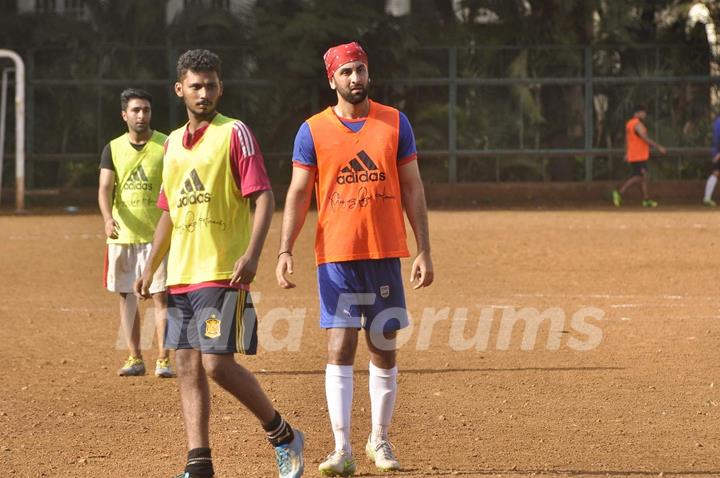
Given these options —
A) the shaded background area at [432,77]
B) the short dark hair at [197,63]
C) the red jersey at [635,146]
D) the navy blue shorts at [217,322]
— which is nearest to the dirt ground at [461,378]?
the navy blue shorts at [217,322]

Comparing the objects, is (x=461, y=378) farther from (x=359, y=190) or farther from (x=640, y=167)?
(x=640, y=167)

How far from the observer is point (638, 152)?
1093 inches

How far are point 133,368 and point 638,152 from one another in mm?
19479

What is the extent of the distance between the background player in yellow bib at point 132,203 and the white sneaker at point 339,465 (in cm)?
333

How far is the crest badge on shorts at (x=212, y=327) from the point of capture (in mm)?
6293

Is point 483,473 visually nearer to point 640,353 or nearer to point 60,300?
point 640,353

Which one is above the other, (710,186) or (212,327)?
(710,186)

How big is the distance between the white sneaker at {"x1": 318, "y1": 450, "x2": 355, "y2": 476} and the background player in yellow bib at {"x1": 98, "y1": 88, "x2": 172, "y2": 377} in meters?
3.33

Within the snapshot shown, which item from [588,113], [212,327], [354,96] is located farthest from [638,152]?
[212,327]

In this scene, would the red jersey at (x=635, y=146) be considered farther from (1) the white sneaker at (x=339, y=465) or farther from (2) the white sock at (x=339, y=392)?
(1) the white sneaker at (x=339, y=465)

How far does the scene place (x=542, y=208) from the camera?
2714 centimetres

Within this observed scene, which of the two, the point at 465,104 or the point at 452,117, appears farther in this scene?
the point at 465,104

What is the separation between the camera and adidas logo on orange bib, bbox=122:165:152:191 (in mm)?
9852

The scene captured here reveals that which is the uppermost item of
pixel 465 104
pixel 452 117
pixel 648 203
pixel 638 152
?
pixel 465 104
